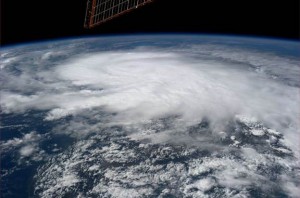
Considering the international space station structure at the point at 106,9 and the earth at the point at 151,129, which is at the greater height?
the international space station structure at the point at 106,9

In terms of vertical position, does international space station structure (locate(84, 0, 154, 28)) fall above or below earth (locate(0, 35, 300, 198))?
above

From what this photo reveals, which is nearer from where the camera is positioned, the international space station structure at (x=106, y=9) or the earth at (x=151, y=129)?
the international space station structure at (x=106, y=9)

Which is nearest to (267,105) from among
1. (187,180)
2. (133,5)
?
(187,180)

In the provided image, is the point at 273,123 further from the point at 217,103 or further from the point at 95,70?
the point at 95,70

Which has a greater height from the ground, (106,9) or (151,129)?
(106,9)

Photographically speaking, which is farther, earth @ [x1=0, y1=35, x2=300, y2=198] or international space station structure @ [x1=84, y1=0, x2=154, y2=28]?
earth @ [x1=0, y1=35, x2=300, y2=198]
